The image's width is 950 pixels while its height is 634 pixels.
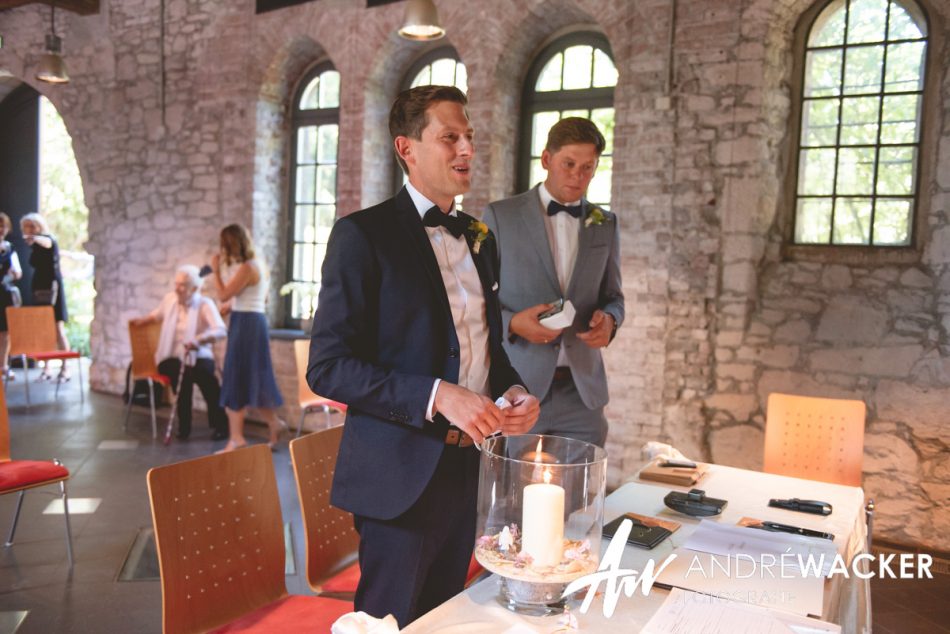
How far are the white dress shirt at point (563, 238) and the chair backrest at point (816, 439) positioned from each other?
1105mm

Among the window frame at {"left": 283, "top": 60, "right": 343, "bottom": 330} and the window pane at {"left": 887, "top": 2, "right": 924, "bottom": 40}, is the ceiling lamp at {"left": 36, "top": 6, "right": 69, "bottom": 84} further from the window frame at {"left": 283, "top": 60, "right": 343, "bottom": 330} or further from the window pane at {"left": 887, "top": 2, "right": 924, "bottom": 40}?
the window pane at {"left": 887, "top": 2, "right": 924, "bottom": 40}

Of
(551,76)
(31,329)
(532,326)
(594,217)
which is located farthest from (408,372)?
(31,329)

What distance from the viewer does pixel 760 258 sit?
4961 millimetres

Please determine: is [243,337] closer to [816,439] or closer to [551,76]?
[551,76]

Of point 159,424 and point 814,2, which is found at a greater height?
point 814,2

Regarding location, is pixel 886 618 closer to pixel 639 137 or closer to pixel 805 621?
pixel 805 621

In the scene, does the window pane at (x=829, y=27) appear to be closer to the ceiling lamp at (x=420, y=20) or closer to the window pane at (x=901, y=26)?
the window pane at (x=901, y=26)

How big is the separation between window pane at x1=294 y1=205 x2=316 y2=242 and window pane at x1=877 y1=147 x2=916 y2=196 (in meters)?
4.90

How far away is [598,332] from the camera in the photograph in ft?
9.54

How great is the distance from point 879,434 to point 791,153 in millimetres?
1845

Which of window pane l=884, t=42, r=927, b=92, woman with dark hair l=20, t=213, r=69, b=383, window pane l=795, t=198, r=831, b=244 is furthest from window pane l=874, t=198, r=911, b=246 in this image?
woman with dark hair l=20, t=213, r=69, b=383

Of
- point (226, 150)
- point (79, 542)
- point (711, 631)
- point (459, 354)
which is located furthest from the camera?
point (226, 150)

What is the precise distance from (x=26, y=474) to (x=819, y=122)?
16.1 feet

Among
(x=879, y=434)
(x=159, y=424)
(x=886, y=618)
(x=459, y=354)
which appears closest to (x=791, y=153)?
(x=879, y=434)
